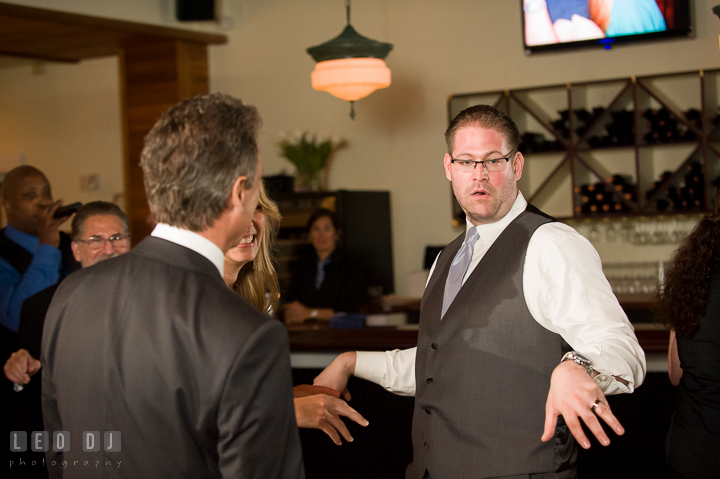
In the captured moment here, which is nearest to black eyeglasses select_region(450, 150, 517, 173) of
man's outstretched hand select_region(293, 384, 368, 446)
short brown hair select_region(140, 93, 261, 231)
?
man's outstretched hand select_region(293, 384, 368, 446)

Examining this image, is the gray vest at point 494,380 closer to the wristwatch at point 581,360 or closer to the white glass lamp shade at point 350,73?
the wristwatch at point 581,360

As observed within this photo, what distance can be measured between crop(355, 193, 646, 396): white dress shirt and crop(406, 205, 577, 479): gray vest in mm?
43

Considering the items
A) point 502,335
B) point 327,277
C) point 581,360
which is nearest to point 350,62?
point 327,277

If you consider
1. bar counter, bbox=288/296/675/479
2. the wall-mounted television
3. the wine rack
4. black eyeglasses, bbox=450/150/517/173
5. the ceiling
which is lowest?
bar counter, bbox=288/296/675/479

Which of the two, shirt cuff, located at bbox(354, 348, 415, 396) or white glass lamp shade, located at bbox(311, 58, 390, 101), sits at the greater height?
white glass lamp shade, located at bbox(311, 58, 390, 101)

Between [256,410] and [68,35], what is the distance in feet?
19.4

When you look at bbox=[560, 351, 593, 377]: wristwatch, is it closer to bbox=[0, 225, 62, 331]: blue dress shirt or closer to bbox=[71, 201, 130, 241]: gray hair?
bbox=[71, 201, 130, 241]: gray hair

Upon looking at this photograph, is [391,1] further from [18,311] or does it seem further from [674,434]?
[674,434]

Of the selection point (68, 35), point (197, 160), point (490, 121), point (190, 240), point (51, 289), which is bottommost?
point (51, 289)

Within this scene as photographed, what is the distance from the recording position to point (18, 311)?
3.10 metres

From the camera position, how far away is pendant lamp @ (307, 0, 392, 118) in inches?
162

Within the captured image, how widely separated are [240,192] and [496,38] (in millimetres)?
5086

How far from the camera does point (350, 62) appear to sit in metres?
4.12

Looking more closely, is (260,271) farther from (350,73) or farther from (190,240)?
(350,73)
